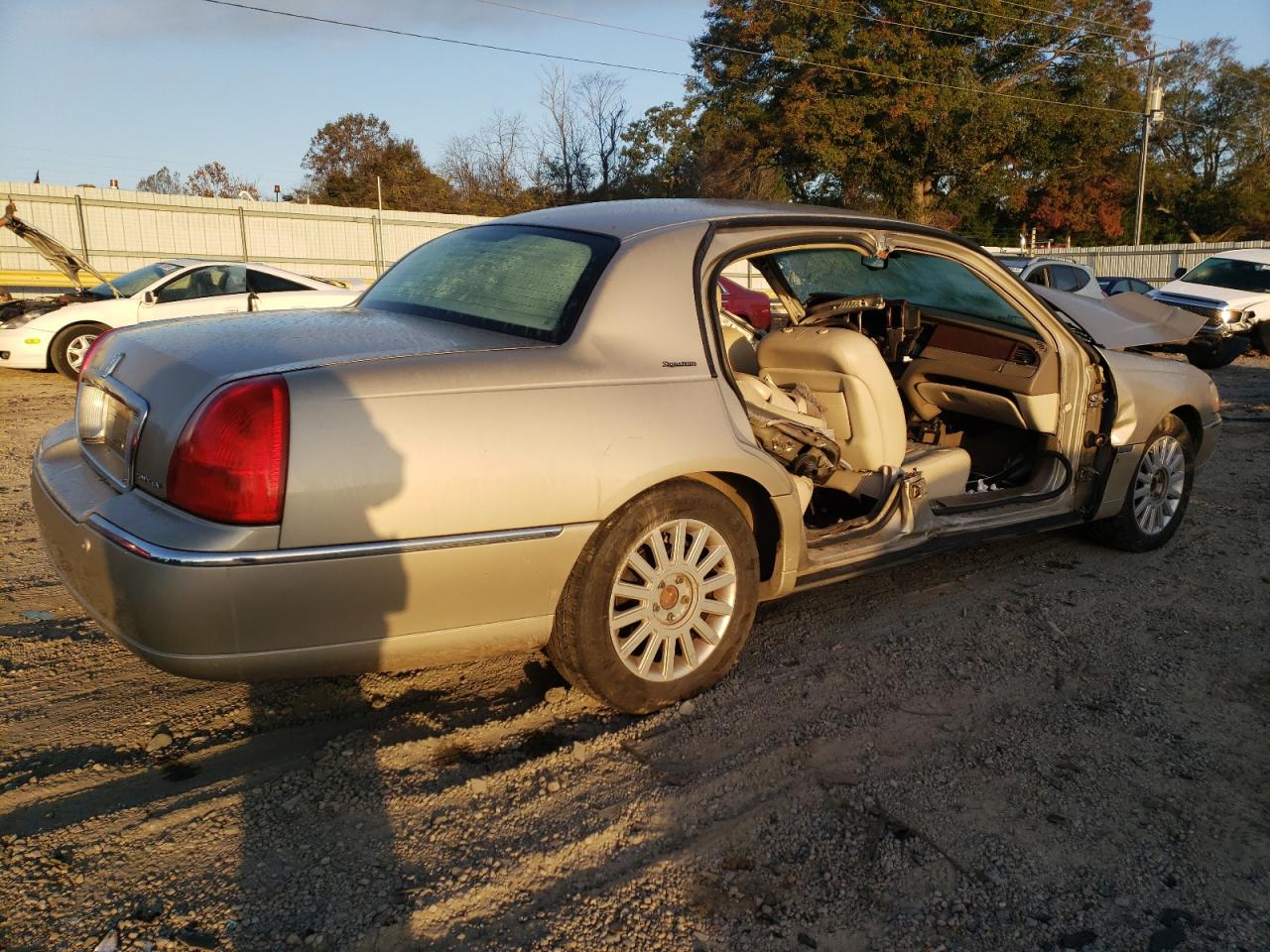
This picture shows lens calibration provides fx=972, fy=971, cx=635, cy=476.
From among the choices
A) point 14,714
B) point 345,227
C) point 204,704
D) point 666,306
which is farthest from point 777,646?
point 345,227

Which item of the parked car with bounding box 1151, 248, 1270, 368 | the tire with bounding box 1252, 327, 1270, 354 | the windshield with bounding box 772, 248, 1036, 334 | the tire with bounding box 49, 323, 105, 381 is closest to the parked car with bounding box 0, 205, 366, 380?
the tire with bounding box 49, 323, 105, 381

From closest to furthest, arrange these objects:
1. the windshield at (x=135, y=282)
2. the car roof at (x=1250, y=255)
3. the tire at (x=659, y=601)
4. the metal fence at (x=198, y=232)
Result: the tire at (x=659, y=601) < the windshield at (x=135, y=282) < the car roof at (x=1250, y=255) < the metal fence at (x=198, y=232)

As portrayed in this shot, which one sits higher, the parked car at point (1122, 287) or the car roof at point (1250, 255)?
the car roof at point (1250, 255)

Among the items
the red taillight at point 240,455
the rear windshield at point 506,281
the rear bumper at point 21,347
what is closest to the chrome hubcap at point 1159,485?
the rear windshield at point 506,281

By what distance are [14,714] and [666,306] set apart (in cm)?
246

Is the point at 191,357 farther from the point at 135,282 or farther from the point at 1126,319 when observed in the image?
the point at 135,282

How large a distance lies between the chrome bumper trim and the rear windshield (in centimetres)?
65

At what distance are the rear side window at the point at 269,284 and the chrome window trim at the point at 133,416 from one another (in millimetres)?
9210

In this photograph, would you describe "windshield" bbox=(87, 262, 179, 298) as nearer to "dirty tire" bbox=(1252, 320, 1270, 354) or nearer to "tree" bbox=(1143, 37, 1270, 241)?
"dirty tire" bbox=(1252, 320, 1270, 354)

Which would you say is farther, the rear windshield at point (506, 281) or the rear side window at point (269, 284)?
the rear side window at point (269, 284)

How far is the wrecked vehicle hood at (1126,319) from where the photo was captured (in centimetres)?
488

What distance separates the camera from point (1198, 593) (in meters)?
Result: 4.51

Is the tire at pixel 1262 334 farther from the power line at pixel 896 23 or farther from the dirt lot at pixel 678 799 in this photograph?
the power line at pixel 896 23

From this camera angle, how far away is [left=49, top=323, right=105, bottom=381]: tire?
11.3 metres
